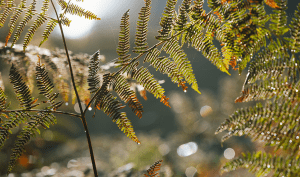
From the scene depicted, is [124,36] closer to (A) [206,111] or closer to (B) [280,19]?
(B) [280,19]

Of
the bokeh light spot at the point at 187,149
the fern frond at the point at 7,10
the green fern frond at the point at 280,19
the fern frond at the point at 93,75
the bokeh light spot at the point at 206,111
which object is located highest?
the fern frond at the point at 7,10

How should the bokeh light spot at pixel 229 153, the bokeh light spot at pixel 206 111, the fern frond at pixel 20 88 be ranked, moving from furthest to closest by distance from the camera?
the bokeh light spot at pixel 206 111 → the bokeh light spot at pixel 229 153 → the fern frond at pixel 20 88

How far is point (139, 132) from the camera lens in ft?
6.25

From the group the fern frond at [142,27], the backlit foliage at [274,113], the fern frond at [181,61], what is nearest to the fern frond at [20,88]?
the fern frond at [142,27]

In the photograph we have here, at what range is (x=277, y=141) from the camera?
35 cm

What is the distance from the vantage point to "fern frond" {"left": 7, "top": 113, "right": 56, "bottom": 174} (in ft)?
1.65

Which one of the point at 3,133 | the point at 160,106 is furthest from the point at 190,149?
the point at 3,133

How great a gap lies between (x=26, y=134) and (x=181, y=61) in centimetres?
59

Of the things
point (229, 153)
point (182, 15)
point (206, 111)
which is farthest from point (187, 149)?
point (182, 15)

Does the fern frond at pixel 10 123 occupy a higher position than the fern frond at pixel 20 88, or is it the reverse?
the fern frond at pixel 20 88

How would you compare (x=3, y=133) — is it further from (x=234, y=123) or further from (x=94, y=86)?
(x=234, y=123)

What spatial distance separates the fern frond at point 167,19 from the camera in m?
0.51

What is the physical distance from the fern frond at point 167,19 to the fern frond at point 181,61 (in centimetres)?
4

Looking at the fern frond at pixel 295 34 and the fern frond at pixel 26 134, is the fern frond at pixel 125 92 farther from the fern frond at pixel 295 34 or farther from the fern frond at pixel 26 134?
the fern frond at pixel 295 34
